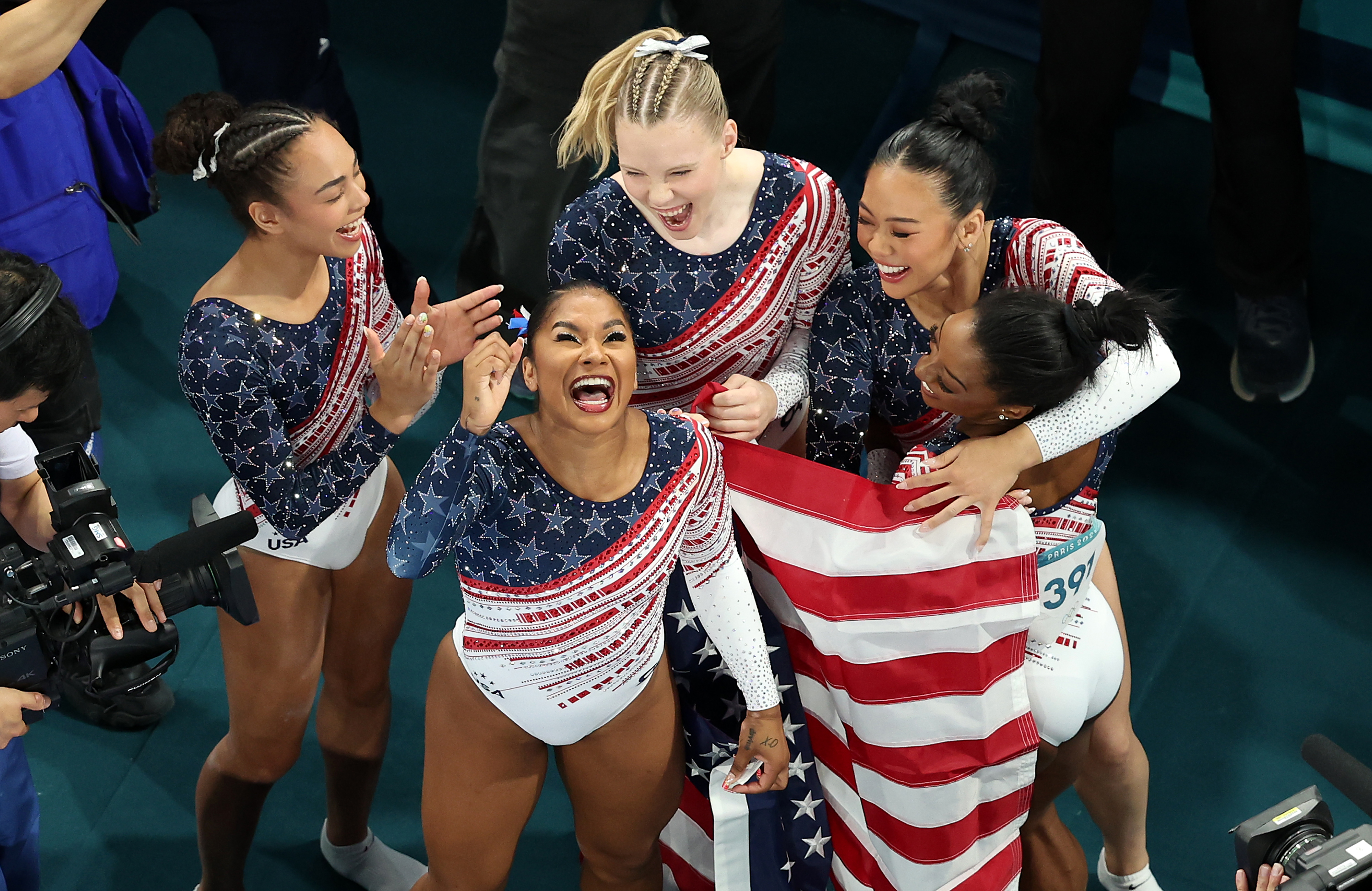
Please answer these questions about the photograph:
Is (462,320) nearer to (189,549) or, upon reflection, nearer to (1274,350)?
(189,549)

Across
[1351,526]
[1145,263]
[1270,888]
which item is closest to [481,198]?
[1145,263]

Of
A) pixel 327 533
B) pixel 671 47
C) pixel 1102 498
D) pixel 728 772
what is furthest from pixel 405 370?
pixel 1102 498

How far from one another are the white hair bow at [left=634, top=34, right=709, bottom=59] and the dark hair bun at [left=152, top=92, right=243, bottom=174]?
76cm

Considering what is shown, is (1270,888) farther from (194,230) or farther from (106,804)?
(194,230)

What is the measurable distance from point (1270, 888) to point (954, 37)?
3.73 m

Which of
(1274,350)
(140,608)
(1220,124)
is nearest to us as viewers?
(140,608)

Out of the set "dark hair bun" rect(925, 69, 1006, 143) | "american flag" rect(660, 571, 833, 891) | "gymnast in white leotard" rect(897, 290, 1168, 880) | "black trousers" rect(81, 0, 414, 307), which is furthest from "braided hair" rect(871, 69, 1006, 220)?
"black trousers" rect(81, 0, 414, 307)

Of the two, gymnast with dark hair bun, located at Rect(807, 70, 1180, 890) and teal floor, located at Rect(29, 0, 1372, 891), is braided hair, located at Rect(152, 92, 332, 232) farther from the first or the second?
teal floor, located at Rect(29, 0, 1372, 891)

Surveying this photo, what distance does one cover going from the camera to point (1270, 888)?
7.84 feet

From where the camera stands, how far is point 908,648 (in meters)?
2.82

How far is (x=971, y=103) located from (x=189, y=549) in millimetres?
1588

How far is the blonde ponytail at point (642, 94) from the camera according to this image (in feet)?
9.10

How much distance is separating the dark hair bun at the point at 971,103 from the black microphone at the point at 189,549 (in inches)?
57.0

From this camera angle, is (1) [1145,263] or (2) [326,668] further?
Answer: (1) [1145,263]
